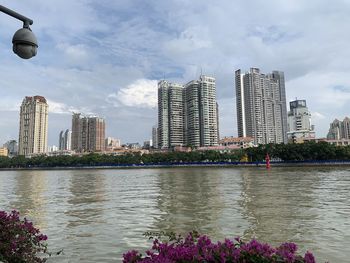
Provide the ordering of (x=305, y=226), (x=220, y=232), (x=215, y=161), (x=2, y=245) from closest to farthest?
(x=2, y=245) < (x=220, y=232) < (x=305, y=226) < (x=215, y=161)

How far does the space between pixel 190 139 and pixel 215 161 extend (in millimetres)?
50509

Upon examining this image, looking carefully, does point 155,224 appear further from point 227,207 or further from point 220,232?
point 227,207

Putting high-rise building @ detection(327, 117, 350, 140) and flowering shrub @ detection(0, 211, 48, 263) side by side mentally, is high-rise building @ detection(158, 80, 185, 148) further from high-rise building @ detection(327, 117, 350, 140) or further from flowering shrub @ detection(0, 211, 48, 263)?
flowering shrub @ detection(0, 211, 48, 263)

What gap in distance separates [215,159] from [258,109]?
5723 centimetres

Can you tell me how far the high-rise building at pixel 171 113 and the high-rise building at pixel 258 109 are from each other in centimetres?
3024

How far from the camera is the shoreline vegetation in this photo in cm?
9300

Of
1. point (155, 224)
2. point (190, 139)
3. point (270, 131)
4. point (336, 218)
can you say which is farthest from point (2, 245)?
point (270, 131)

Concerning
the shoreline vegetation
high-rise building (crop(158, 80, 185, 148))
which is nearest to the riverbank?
the shoreline vegetation

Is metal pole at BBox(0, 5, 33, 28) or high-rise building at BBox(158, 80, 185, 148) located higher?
high-rise building at BBox(158, 80, 185, 148)

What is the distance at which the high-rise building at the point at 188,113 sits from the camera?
16588cm

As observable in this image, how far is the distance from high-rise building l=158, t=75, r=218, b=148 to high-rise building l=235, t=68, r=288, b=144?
53.6ft

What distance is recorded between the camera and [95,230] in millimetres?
11719

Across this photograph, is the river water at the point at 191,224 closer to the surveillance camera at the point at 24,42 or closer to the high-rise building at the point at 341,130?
the surveillance camera at the point at 24,42

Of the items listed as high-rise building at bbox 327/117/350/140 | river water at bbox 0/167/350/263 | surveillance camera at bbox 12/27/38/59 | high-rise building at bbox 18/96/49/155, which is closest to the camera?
surveillance camera at bbox 12/27/38/59
